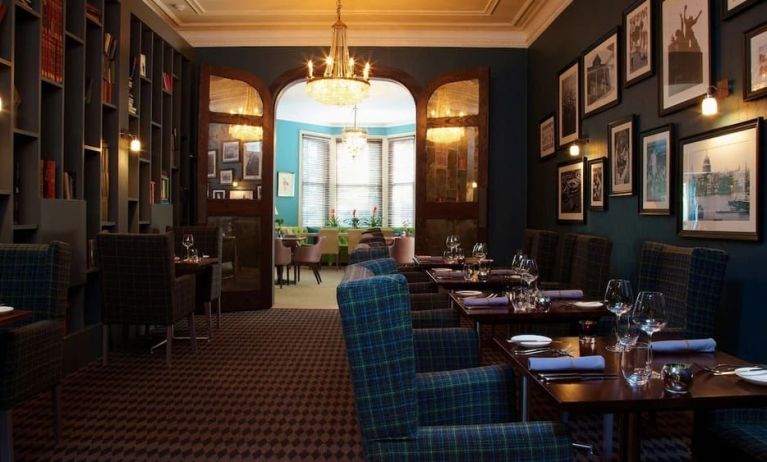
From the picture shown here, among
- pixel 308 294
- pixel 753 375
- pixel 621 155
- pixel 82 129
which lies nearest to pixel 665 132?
pixel 621 155

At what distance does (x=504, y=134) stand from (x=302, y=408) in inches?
194

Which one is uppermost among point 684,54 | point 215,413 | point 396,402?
point 684,54

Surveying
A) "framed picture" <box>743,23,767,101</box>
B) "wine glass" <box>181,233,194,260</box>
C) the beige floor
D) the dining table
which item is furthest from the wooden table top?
the beige floor

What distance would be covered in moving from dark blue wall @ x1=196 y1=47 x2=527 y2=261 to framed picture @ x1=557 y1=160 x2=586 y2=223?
128 centimetres

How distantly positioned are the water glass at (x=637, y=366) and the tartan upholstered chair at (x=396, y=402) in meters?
0.29

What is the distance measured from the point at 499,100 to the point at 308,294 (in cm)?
407

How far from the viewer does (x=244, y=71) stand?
7305 mm

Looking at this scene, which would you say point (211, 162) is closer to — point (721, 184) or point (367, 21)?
point (367, 21)

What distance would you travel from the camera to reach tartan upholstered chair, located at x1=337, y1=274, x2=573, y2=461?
1520 mm

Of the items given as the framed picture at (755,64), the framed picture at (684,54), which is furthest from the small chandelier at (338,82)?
the framed picture at (755,64)

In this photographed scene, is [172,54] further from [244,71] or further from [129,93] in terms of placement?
[129,93]

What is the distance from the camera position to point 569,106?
5.90m

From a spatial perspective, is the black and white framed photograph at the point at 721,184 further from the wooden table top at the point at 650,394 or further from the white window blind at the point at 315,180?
the white window blind at the point at 315,180

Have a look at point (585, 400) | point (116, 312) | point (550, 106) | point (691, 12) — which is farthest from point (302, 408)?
point (550, 106)
